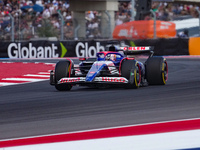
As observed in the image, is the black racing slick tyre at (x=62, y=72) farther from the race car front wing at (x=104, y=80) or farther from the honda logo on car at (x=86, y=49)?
the honda logo on car at (x=86, y=49)

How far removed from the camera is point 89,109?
703cm

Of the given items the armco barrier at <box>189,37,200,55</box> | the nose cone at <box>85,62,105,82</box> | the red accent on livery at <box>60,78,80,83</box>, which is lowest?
the red accent on livery at <box>60,78,80,83</box>

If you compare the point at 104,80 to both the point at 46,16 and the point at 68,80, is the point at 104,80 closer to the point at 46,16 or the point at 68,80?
the point at 68,80

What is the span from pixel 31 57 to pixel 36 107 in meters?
18.3

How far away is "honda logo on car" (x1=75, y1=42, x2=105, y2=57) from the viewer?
82.1 feet

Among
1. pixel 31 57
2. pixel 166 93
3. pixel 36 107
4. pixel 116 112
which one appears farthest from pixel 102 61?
pixel 31 57

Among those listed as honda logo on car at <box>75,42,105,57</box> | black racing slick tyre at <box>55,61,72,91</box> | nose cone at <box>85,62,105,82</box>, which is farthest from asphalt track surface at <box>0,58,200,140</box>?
honda logo on car at <box>75,42,105,57</box>

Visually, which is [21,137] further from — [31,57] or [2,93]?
[31,57]

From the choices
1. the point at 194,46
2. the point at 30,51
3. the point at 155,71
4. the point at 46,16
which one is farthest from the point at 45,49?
the point at 155,71

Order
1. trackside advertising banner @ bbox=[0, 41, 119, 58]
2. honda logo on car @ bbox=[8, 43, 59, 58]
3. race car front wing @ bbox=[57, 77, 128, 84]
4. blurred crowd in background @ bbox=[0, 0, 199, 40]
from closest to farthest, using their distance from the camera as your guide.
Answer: race car front wing @ bbox=[57, 77, 128, 84] → trackside advertising banner @ bbox=[0, 41, 119, 58] → honda logo on car @ bbox=[8, 43, 59, 58] → blurred crowd in background @ bbox=[0, 0, 199, 40]

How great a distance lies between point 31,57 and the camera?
25.5 m

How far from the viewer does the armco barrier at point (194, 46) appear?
25.1m

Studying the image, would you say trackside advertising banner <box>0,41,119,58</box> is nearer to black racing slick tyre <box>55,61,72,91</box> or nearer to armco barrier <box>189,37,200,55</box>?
armco barrier <box>189,37,200,55</box>

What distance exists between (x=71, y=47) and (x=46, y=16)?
353 inches
